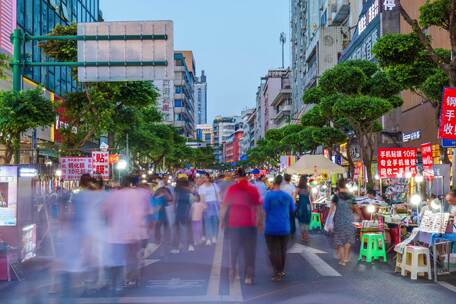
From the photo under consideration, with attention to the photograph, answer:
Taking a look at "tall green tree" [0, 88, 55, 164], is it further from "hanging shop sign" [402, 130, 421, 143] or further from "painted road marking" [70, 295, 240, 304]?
"hanging shop sign" [402, 130, 421, 143]

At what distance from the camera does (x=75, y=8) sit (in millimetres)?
45469

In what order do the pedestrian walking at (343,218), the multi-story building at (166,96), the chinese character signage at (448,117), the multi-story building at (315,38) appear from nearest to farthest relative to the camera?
the pedestrian walking at (343,218) → the chinese character signage at (448,117) → the multi-story building at (315,38) → the multi-story building at (166,96)

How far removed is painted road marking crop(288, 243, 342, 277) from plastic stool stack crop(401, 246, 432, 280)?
1.23 meters

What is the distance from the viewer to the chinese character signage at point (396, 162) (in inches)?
891

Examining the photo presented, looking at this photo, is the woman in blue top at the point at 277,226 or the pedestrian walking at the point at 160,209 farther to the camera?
the pedestrian walking at the point at 160,209

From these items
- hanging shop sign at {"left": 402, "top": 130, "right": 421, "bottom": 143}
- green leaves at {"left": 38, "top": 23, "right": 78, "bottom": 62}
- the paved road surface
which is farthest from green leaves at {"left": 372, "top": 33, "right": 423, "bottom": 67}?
hanging shop sign at {"left": 402, "top": 130, "right": 421, "bottom": 143}

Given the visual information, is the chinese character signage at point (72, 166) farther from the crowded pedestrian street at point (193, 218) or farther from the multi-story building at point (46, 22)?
the multi-story building at point (46, 22)

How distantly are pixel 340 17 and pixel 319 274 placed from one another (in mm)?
54860

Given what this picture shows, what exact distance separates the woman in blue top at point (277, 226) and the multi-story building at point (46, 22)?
19547 millimetres

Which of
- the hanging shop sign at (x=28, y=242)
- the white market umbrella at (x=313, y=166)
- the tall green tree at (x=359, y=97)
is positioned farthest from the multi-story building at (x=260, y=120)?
the hanging shop sign at (x=28, y=242)

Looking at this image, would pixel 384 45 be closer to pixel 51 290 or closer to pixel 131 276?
pixel 131 276

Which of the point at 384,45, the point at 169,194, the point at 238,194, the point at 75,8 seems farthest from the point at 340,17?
the point at 238,194

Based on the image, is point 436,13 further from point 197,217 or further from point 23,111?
point 23,111

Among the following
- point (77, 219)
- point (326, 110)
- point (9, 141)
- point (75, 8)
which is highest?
point (75, 8)
